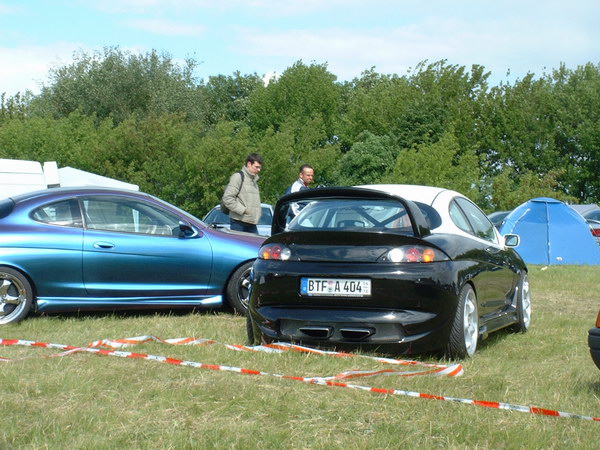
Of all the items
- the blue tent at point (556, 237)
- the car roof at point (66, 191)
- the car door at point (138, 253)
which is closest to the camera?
the car door at point (138, 253)

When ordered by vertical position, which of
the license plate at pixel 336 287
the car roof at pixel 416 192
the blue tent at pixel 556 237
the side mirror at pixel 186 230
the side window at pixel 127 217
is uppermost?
the car roof at pixel 416 192

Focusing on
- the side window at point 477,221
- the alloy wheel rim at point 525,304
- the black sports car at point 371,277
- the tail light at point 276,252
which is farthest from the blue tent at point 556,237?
the tail light at point 276,252

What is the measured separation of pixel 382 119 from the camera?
64438 millimetres

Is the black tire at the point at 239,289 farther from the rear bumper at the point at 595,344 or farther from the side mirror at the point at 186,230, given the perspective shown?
the rear bumper at the point at 595,344

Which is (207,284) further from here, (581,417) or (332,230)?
(581,417)

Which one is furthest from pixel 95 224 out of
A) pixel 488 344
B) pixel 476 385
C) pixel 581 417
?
pixel 581 417

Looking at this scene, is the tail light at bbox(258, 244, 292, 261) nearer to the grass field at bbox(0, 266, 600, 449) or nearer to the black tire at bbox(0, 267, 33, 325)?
the grass field at bbox(0, 266, 600, 449)

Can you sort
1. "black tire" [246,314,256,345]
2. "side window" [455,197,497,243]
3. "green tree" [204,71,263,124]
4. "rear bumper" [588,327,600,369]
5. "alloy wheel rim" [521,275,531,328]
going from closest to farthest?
"rear bumper" [588,327,600,369] < "black tire" [246,314,256,345] < "side window" [455,197,497,243] < "alloy wheel rim" [521,275,531,328] < "green tree" [204,71,263,124]

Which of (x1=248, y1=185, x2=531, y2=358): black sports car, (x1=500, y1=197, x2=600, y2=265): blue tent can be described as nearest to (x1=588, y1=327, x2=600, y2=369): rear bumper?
(x1=248, y1=185, x2=531, y2=358): black sports car

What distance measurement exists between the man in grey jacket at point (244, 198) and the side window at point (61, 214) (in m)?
2.45

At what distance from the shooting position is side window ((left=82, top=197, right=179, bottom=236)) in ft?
32.1

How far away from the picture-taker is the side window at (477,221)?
838 cm

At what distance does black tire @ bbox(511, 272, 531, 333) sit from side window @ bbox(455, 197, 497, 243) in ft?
1.96

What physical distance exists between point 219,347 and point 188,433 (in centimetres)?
285
